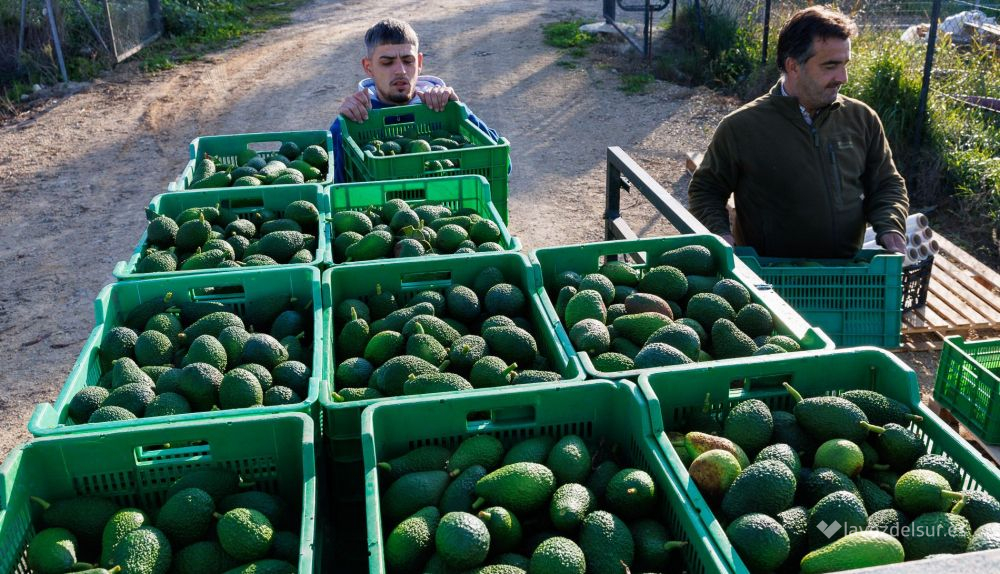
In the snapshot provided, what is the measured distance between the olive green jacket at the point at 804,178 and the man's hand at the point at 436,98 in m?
1.76

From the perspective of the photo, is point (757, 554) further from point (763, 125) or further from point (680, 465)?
point (763, 125)

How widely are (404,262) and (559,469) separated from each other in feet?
4.49

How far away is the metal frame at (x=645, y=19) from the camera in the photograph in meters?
12.7

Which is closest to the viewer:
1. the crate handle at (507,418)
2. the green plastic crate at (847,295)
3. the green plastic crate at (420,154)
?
the crate handle at (507,418)

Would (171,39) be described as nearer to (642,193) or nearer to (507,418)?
(642,193)

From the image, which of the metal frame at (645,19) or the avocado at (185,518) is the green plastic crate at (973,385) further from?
the metal frame at (645,19)

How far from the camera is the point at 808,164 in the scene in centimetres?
471

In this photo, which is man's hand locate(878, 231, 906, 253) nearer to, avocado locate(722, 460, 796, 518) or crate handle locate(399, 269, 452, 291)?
crate handle locate(399, 269, 452, 291)

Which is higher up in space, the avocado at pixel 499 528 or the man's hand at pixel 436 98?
the man's hand at pixel 436 98

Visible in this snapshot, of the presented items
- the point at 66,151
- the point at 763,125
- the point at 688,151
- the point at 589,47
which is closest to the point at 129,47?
the point at 66,151

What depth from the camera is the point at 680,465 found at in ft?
7.47

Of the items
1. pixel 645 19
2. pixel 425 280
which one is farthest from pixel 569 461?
pixel 645 19

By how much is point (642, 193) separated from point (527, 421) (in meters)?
2.67

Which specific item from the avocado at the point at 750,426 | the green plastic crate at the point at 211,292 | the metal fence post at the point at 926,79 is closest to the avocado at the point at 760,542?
the avocado at the point at 750,426
